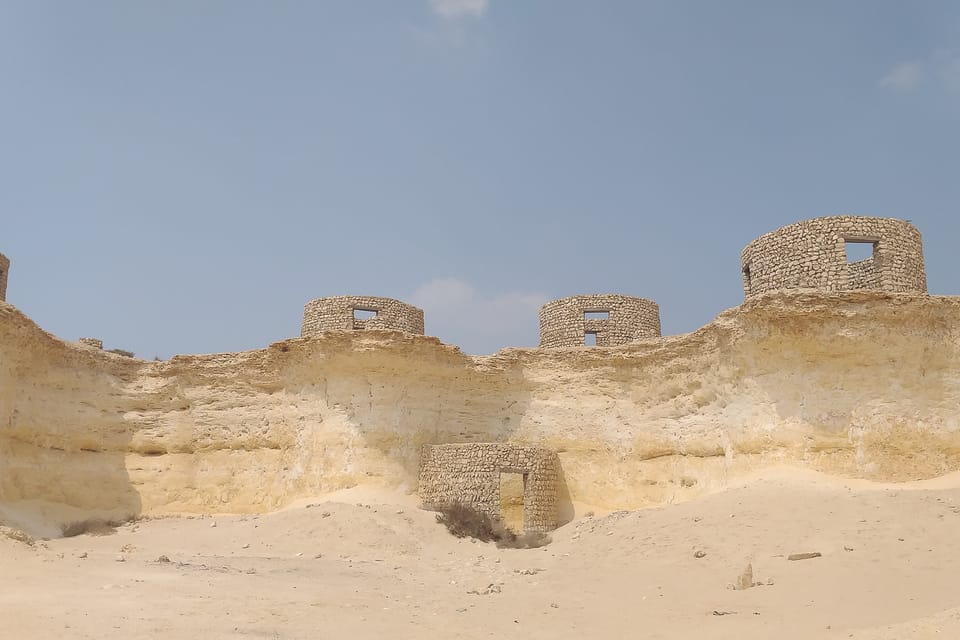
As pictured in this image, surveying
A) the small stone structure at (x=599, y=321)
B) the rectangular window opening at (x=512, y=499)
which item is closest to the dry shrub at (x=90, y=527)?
the rectangular window opening at (x=512, y=499)

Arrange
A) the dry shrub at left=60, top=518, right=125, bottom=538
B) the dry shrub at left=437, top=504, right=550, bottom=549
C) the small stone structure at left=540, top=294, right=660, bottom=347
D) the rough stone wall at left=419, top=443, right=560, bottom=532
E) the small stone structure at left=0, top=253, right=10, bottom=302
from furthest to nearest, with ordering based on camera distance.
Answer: the small stone structure at left=540, top=294, right=660, bottom=347 < the small stone structure at left=0, top=253, right=10, bottom=302 < the rough stone wall at left=419, top=443, right=560, bottom=532 < the dry shrub at left=60, top=518, right=125, bottom=538 < the dry shrub at left=437, top=504, right=550, bottom=549

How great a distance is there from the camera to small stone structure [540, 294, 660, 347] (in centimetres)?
2192

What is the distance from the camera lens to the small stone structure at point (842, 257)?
15.4m

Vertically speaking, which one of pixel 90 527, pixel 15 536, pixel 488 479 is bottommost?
pixel 90 527

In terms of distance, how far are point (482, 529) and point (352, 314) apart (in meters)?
10.3

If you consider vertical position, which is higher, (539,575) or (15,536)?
(15,536)

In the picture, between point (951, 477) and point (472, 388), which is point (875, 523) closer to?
point (951, 477)


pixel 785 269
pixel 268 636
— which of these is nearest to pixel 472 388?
pixel 785 269

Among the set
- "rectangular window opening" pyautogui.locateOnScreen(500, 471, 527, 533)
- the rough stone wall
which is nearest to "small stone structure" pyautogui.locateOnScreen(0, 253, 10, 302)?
the rough stone wall

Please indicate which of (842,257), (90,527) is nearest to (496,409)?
(842,257)

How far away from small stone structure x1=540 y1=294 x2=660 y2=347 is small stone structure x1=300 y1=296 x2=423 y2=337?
14.2 feet

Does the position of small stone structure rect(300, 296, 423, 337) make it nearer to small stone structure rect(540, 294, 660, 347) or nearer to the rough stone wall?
small stone structure rect(540, 294, 660, 347)

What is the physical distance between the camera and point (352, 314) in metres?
22.9

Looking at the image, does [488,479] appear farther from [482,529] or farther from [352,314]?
[352,314]
